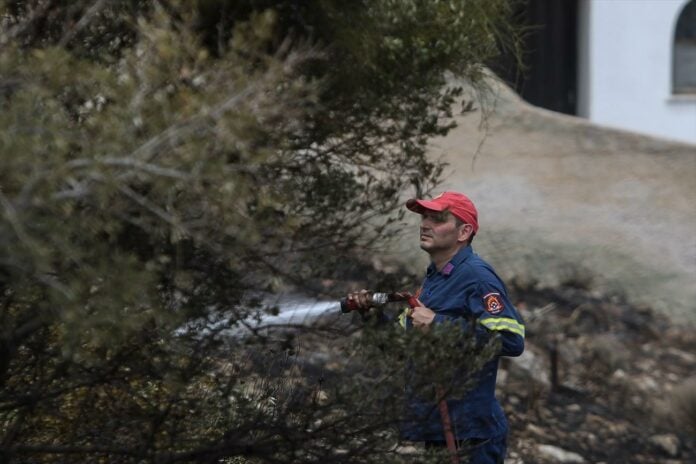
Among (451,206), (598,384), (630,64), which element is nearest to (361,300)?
(451,206)

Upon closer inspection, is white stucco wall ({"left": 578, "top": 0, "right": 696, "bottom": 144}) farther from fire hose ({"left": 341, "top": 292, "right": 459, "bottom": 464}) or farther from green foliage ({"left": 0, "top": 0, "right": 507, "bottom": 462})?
fire hose ({"left": 341, "top": 292, "right": 459, "bottom": 464})

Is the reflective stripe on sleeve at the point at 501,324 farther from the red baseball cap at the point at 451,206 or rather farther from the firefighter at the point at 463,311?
the red baseball cap at the point at 451,206

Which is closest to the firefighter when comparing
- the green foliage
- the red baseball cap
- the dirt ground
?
the red baseball cap

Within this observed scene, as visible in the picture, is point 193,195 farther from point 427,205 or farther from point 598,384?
point 598,384

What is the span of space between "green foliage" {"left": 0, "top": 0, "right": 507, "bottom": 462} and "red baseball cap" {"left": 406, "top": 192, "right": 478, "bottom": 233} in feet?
1.40

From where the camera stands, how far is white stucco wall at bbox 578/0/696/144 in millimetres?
13391

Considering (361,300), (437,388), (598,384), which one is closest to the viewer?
(437,388)

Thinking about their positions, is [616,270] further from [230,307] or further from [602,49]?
[230,307]

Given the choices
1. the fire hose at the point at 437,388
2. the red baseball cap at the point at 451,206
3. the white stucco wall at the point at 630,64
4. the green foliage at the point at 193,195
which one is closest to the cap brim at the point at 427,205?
the red baseball cap at the point at 451,206

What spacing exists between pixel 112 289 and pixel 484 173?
24.4 ft

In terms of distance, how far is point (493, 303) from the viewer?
429cm

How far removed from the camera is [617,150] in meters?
10.7

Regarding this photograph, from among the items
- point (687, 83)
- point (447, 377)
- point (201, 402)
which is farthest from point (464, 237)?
point (687, 83)

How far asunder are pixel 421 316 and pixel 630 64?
389 inches
